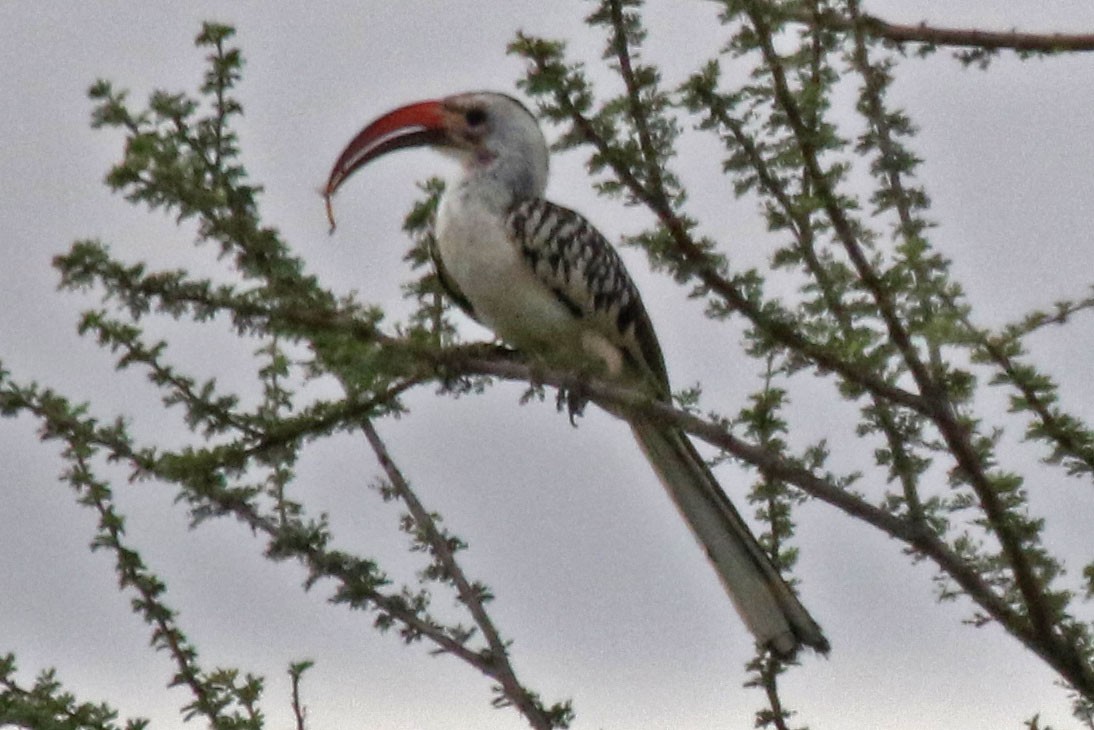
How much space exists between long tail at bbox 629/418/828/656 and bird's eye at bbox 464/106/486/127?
116 centimetres

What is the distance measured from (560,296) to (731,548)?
33.8 inches

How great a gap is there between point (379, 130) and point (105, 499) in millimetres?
1694

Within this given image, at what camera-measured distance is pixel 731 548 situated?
4555 millimetres

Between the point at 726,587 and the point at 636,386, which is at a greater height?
the point at 636,386

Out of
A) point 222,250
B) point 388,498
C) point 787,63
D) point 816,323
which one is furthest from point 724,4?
point 388,498

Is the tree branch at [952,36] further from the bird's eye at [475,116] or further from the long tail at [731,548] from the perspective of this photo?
the bird's eye at [475,116]

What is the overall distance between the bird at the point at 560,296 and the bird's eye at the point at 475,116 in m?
0.21

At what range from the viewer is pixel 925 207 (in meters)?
3.66

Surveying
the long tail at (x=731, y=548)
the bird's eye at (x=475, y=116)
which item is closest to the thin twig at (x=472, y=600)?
the long tail at (x=731, y=548)

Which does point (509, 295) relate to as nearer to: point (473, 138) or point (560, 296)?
point (560, 296)

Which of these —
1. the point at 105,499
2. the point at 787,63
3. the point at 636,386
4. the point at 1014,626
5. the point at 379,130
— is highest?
the point at 379,130

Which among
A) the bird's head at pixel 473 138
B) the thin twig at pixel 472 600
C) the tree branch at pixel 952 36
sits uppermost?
the bird's head at pixel 473 138

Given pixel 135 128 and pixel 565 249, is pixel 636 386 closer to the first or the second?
pixel 565 249

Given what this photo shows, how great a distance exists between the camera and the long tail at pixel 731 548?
4.33m
